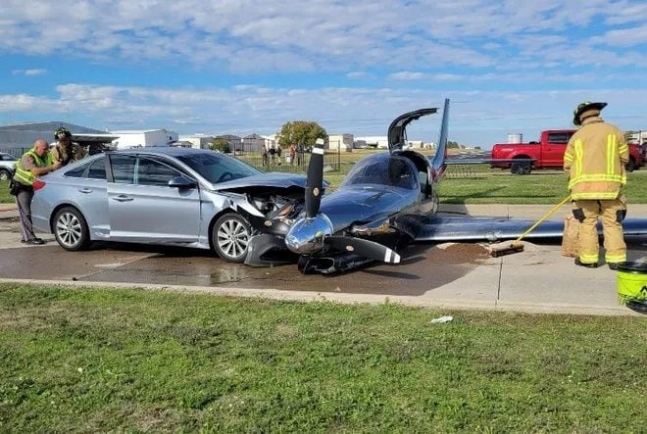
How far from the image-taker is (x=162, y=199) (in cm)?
910

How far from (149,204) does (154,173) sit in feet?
1.75

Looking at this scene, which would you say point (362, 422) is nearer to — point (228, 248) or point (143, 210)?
point (228, 248)

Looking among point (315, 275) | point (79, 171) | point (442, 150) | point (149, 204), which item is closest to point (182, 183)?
point (149, 204)

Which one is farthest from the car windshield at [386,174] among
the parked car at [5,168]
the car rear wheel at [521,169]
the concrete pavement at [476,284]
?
the parked car at [5,168]

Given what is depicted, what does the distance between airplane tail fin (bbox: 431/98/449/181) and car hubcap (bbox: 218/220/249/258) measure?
5.11 m

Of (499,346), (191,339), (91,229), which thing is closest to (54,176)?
(91,229)

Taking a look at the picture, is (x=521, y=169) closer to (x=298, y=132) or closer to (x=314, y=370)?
(x=314, y=370)

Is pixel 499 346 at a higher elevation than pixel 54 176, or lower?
lower

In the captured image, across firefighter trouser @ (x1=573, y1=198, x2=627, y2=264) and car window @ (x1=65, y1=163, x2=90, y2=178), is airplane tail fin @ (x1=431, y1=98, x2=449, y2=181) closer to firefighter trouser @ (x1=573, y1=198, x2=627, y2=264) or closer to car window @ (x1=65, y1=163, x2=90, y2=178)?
firefighter trouser @ (x1=573, y1=198, x2=627, y2=264)

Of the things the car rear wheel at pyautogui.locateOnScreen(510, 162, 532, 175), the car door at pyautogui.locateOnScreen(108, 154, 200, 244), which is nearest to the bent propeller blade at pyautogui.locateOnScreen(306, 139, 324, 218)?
the car door at pyautogui.locateOnScreen(108, 154, 200, 244)

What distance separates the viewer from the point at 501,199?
16.2 meters

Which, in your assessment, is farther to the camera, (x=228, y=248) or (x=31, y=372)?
(x=228, y=248)

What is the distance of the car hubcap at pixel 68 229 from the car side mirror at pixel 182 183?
216 cm

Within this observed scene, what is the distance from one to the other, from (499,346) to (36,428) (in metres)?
3.31
